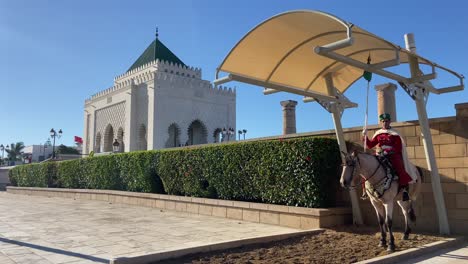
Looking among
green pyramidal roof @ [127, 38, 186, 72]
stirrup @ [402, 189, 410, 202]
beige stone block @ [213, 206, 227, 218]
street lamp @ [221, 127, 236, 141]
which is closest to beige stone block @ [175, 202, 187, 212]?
beige stone block @ [213, 206, 227, 218]

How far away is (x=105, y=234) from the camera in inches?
332

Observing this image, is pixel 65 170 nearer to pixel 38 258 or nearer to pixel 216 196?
pixel 216 196

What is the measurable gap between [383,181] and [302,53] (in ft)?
11.3

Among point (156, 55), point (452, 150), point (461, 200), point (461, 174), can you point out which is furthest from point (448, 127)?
point (156, 55)

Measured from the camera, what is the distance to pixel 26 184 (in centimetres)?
2923

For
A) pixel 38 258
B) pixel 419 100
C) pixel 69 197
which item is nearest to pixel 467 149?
pixel 419 100

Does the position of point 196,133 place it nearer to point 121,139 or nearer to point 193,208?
point 121,139

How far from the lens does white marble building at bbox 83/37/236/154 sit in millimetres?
50219

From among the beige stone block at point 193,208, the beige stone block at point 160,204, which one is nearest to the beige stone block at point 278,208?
the beige stone block at point 193,208

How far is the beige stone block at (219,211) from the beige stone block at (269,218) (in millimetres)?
1600

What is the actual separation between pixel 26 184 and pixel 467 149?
29.6 meters

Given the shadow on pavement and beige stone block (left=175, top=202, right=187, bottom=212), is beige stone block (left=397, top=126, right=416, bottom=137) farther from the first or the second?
beige stone block (left=175, top=202, right=187, bottom=212)

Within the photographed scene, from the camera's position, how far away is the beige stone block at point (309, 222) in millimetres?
8648

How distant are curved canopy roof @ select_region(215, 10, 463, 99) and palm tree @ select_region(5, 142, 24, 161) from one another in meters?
114
